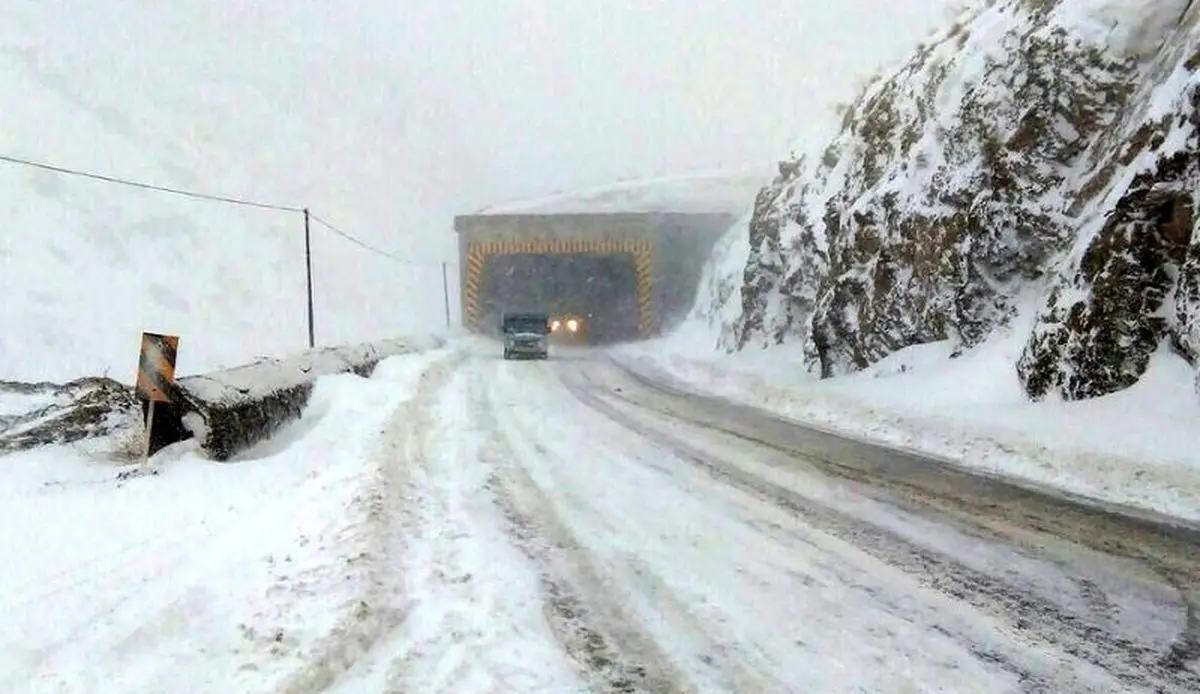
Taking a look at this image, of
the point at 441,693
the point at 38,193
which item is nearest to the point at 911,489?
Answer: the point at 441,693

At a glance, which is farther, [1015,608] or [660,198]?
[660,198]

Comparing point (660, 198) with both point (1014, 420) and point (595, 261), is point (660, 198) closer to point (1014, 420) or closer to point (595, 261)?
point (595, 261)

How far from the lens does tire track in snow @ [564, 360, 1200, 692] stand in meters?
3.29

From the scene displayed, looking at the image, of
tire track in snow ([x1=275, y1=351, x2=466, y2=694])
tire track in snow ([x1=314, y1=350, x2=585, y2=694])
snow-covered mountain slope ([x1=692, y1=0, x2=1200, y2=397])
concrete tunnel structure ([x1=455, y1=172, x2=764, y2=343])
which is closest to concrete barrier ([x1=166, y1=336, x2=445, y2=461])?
tire track in snow ([x1=275, y1=351, x2=466, y2=694])

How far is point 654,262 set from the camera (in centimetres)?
3994

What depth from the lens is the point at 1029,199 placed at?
1177cm

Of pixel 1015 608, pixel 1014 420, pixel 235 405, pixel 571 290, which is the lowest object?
pixel 1015 608

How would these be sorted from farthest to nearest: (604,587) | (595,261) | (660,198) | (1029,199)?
(660,198) → (595,261) → (1029,199) → (604,587)

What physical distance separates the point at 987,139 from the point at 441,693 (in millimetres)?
12538

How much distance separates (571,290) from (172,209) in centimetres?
2196

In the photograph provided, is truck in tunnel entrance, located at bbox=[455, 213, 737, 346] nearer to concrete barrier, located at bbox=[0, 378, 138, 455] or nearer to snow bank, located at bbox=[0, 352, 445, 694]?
concrete barrier, located at bbox=[0, 378, 138, 455]

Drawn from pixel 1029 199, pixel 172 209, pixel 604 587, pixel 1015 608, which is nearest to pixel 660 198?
pixel 172 209

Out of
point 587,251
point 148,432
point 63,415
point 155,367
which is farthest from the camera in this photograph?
point 587,251

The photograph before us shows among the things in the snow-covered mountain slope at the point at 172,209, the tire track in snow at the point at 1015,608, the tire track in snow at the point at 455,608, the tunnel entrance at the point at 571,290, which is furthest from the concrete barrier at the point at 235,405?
the tunnel entrance at the point at 571,290
